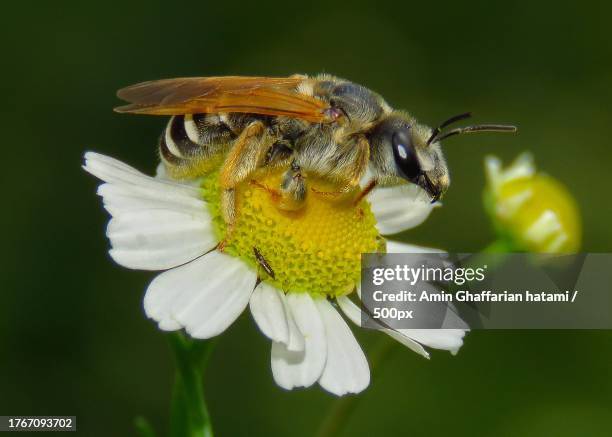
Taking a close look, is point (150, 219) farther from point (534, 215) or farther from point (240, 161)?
point (534, 215)

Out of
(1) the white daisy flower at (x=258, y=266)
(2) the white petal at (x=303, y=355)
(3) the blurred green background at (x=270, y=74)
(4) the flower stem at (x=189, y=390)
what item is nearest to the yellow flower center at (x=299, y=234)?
(1) the white daisy flower at (x=258, y=266)

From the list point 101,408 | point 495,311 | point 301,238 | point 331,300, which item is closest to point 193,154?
point 301,238

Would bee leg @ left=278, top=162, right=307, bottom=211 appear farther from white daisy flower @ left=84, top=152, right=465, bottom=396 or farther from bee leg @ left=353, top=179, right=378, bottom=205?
bee leg @ left=353, top=179, right=378, bottom=205

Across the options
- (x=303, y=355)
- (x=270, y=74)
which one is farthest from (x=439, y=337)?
(x=270, y=74)

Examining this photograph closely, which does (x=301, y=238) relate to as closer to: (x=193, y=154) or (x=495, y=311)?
(x=193, y=154)

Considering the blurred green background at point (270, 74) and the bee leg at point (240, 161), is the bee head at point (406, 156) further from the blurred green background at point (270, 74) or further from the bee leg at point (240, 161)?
the blurred green background at point (270, 74)

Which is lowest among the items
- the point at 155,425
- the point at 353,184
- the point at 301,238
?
the point at 155,425
